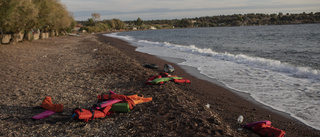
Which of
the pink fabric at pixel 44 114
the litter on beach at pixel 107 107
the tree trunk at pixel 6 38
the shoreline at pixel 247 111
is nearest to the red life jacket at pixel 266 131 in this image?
the shoreline at pixel 247 111

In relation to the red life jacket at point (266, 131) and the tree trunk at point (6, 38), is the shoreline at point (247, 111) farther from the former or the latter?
the tree trunk at point (6, 38)

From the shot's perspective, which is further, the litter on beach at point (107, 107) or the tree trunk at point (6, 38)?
the tree trunk at point (6, 38)

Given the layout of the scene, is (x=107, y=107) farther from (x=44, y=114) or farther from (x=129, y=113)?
(x=44, y=114)

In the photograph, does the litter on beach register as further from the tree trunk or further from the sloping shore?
the tree trunk

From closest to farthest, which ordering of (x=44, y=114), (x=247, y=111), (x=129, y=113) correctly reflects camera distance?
1. (x=44, y=114)
2. (x=129, y=113)
3. (x=247, y=111)

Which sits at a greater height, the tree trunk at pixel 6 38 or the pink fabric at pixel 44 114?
the tree trunk at pixel 6 38

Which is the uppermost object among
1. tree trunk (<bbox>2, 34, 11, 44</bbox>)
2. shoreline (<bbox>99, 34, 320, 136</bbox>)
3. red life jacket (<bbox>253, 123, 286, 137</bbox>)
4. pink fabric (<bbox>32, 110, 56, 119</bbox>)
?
tree trunk (<bbox>2, 34, 11, 44</bbox>)

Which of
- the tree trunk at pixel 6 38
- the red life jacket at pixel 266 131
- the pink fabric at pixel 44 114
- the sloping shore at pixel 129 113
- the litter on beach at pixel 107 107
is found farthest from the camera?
the tree trunk at pixel 6 38

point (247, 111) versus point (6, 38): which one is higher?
point (6, 38)

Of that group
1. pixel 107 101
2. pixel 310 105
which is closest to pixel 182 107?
pixel 107 101

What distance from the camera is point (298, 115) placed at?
591 centimetres

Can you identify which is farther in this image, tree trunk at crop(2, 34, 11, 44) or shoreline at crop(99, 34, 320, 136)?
tree trunk at crop(2, 34, 11, 44)

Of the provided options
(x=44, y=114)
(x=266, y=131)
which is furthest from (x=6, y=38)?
(x=266, y=131)

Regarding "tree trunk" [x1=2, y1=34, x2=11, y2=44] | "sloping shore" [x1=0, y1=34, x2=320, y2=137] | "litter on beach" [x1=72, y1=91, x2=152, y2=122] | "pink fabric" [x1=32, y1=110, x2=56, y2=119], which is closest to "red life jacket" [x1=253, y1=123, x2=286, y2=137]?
"sloping shore" [x1=0, y1=34, x2=320, y2=137]
